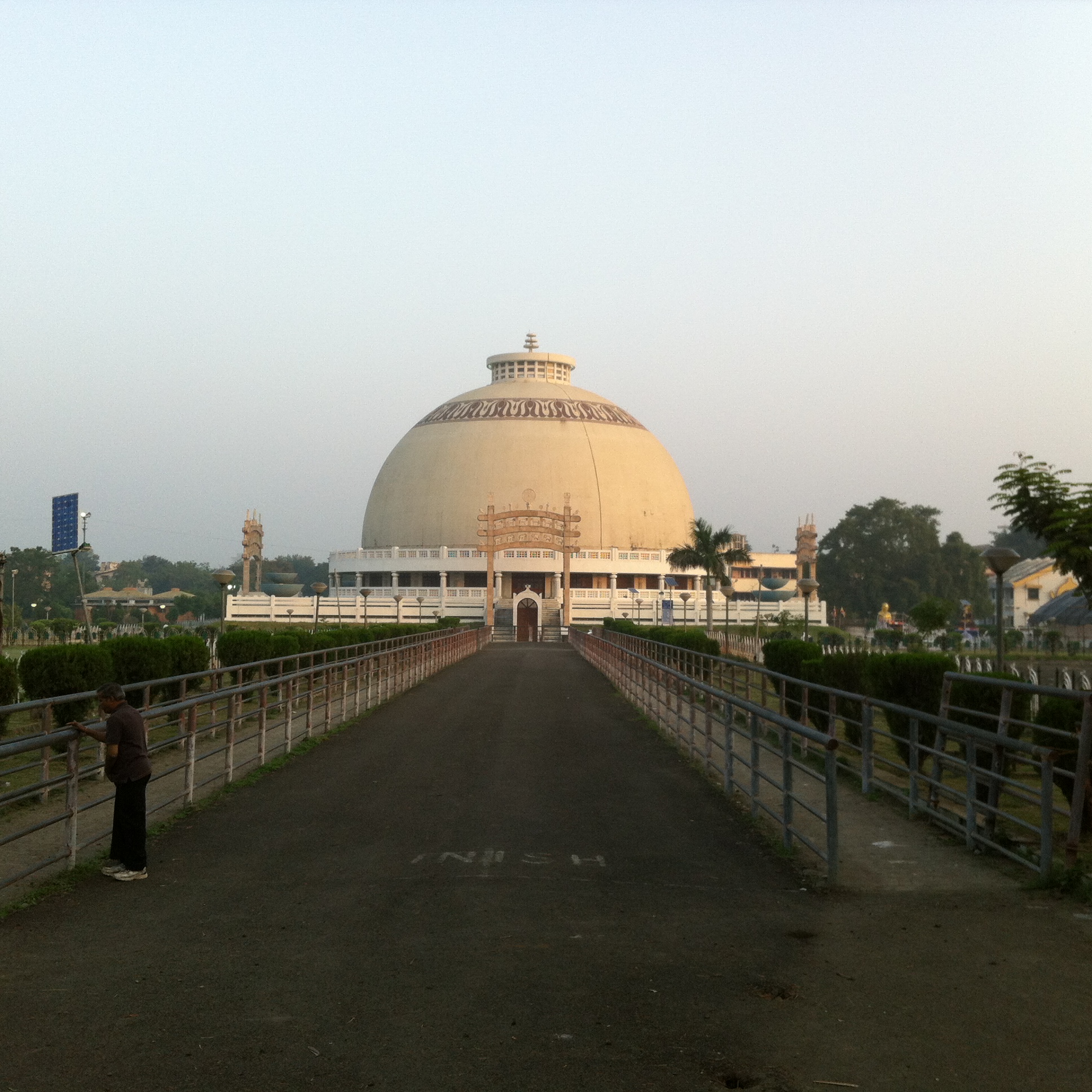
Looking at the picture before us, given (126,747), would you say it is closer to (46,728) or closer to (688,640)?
(46,728)

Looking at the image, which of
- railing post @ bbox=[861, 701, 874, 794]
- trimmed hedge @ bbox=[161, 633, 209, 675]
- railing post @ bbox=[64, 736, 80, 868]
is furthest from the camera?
trimmed hedge @ bbox=[161, 633, 209, 675]

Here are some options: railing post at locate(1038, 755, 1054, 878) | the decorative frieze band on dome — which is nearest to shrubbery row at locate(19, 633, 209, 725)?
railing post at locate(1038, 755, 1054, 878)

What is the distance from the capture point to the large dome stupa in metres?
98.3

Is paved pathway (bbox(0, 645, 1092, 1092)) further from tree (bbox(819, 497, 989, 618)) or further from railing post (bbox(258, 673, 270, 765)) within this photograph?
tree (bbox(819, 497, 989, 618))

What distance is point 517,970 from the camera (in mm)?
6531

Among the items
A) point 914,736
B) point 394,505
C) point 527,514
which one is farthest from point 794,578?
point 914,736

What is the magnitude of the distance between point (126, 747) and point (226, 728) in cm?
970

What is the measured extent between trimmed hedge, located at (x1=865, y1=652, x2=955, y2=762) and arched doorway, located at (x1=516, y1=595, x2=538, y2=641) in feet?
198

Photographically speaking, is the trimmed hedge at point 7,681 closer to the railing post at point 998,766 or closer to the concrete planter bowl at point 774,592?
the railing post at point 998,766

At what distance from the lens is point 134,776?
9164mm

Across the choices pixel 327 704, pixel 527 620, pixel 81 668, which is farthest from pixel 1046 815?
pixel 527 620

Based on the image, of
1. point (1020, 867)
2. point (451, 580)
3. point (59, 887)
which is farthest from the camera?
point (451, 580)

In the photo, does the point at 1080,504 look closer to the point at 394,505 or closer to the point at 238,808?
the point at 238,808

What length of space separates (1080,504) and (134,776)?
744 inches
